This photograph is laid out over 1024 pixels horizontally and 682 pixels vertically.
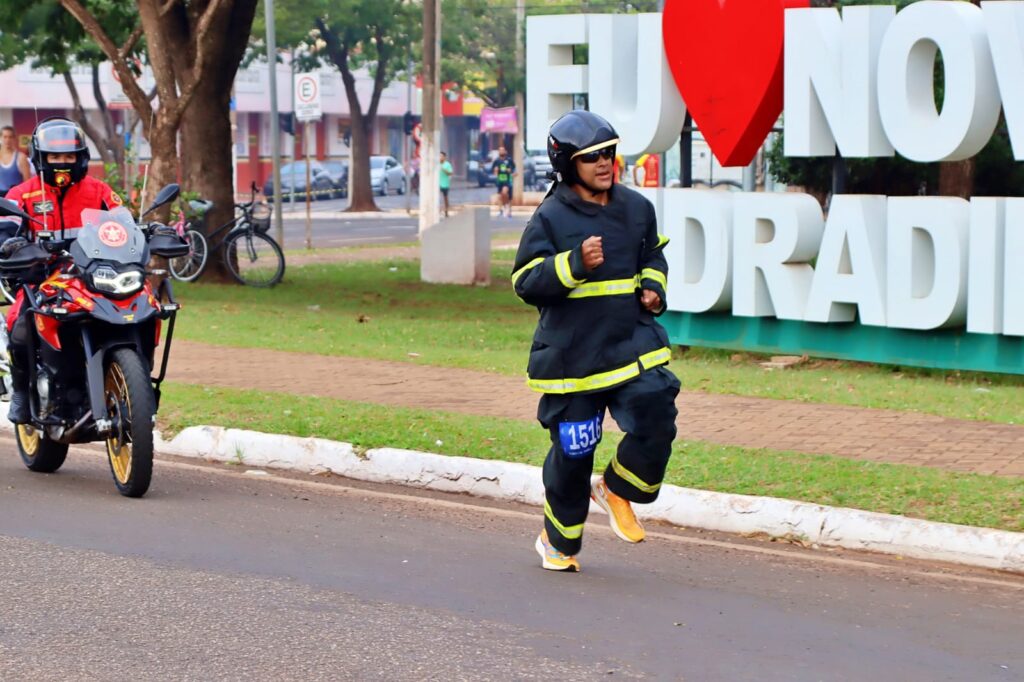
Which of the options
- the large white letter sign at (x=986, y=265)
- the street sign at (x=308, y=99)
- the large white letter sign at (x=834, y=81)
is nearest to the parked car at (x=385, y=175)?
the street sign at (x=308, y=99)

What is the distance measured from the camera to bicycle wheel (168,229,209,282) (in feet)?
66.0

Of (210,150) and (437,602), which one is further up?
(210,150)

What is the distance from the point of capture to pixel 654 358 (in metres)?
6.23

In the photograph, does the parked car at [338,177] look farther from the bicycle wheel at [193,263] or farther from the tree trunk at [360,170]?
the bicycle wheel at [193,263]

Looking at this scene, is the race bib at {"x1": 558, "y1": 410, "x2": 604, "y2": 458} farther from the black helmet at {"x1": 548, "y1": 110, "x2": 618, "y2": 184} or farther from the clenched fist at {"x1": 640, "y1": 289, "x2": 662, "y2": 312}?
the black helmet at {"x1": 548, "y1": 110, "x2": 618, "y2": 184}

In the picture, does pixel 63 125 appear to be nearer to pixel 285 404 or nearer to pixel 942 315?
pixel 285 404

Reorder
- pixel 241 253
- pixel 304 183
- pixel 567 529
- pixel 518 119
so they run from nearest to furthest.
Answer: pixel 567 529 < pixel 241 253 < pixel 304 183 < pixel 518 119

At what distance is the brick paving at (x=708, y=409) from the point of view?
8773 mm

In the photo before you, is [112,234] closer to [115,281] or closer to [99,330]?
[115,281]

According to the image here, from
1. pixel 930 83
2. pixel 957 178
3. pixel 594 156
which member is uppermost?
pixel 930 83

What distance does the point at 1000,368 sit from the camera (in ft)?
37.9

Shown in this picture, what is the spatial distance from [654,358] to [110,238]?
119 inches

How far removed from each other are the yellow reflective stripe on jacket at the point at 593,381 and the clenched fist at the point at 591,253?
1.55 ft

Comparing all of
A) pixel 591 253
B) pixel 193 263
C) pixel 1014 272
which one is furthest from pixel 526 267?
pixel 193 263
